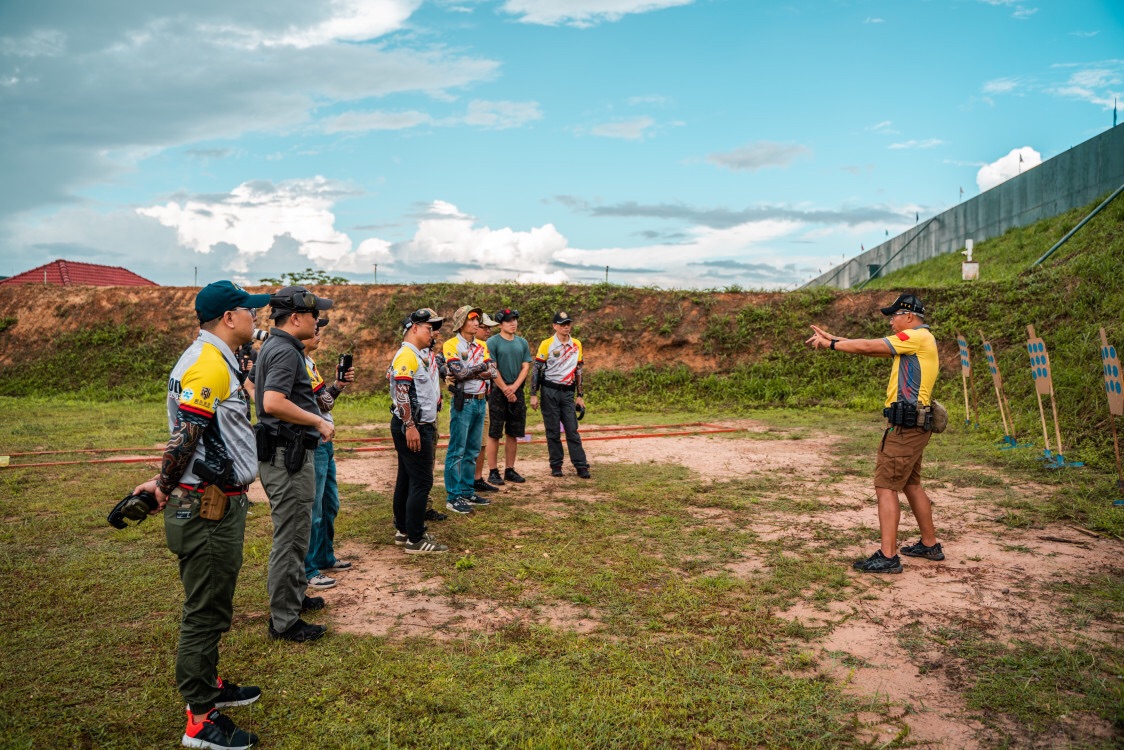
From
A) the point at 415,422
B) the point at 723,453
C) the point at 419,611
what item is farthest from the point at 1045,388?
the point at 419,611

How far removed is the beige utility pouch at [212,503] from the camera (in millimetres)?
3447

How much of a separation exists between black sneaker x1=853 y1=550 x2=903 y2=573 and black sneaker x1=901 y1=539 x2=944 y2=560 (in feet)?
1.32

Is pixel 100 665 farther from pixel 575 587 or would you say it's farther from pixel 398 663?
pixel 575 587

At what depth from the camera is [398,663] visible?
4.18 meters

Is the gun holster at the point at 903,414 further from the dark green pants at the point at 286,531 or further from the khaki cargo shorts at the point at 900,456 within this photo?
the dark green pants at the point at 286,531

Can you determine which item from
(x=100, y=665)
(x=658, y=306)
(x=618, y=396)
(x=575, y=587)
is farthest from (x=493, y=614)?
(x=658, y=306)

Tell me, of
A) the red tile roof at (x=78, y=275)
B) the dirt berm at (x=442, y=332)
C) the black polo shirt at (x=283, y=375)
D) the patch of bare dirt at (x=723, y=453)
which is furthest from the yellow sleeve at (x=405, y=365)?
the red tile roof at (x=78, y=275)

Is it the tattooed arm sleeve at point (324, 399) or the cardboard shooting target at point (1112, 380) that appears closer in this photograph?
the tattooed arm sleeve at point (324, 399)

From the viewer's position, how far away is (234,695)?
145 inches

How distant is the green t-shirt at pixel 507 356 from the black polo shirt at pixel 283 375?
4295mm

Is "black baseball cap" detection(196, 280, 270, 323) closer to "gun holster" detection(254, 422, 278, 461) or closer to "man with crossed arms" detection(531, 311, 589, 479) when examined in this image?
"gun holster" detection(254, 422, 278, 461)

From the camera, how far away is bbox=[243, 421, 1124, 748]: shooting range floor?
398 cm

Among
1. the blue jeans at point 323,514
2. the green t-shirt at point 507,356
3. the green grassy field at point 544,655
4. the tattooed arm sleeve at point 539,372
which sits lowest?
the green grassy field at point 544,655

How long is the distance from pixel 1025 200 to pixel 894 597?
23.7m
